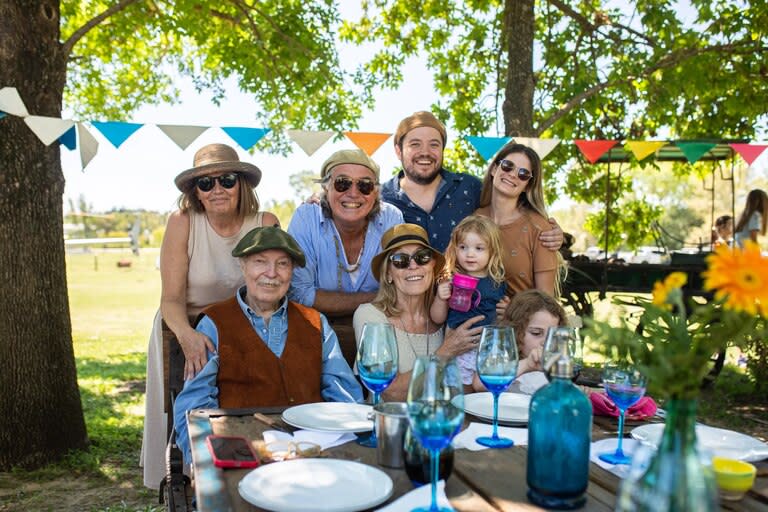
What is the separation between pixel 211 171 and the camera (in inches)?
133

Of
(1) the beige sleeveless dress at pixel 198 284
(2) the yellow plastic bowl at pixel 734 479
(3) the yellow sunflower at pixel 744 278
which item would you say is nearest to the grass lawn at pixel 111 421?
(1) the beige sleeveless dress at pixel 198 284

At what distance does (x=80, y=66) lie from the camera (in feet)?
35.4

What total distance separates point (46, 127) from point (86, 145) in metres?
0.64

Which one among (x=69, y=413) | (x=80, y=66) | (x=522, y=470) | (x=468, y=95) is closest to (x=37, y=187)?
(x=69, y=413)

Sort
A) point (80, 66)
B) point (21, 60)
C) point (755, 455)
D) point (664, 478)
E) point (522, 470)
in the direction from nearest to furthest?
point (664, 478)
point (522, 470)
point (755, 455)
point (21, 60)
point (80, 66)

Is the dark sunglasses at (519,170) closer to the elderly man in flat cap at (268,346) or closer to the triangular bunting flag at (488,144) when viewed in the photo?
the elderly man in flat cap at (268,346)

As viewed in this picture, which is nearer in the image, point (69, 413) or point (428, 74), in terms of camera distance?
point (69, 413)

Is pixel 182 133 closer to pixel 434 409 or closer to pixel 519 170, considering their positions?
pixel 519 170

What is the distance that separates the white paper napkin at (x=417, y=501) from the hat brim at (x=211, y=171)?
2.19m

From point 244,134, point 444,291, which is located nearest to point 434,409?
point 444,291

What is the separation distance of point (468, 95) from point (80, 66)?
20.5 feet

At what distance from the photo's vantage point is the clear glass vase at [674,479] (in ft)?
3.39

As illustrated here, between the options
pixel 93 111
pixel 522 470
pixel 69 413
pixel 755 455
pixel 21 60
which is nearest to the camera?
pixel 522 470

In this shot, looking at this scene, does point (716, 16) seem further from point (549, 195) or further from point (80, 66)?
point (80, 66)
